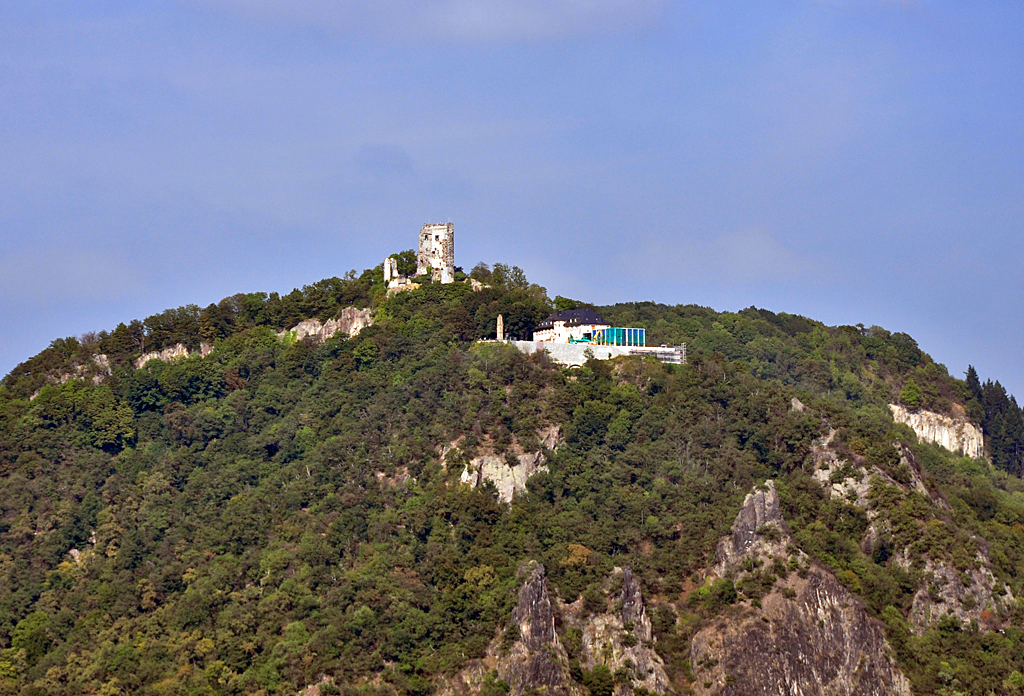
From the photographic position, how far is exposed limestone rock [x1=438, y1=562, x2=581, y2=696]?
7706 centimetres

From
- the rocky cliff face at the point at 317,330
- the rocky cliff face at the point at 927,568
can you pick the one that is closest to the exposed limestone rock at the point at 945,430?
the rocky cliff face at the point at 927,568

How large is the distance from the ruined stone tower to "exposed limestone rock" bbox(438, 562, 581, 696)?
36031mm

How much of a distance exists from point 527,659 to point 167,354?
40.5 metres

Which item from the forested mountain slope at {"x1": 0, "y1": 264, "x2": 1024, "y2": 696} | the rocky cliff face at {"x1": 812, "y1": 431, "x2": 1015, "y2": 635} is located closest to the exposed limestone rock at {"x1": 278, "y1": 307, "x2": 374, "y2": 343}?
the forested mountain slope at {"x1": 0, "y1": 264, "x2": 1024, "y2": 696}

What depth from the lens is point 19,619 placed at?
3455 inches

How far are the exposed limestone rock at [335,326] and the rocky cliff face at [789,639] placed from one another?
33.0 metres

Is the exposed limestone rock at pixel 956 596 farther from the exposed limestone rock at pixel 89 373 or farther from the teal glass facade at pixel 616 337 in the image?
the exposed limestone rock at pixel 89 373

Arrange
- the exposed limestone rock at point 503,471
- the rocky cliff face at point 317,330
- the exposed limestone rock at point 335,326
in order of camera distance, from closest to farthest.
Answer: the exposed limestone rock at point 503,471, the exposed limestone rock at point 335,326, the rocky cliff face at point 317,330

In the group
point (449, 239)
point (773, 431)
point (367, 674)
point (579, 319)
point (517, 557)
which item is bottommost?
point (367, 674)

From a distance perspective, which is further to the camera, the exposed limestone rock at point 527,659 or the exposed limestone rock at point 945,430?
the exposed limestone rock at point 945,430

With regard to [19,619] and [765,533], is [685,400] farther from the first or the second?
[19,619]

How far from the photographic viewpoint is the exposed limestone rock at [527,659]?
253 ft

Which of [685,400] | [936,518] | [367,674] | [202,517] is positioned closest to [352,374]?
[202,517]

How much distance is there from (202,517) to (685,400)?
27.3 meters
